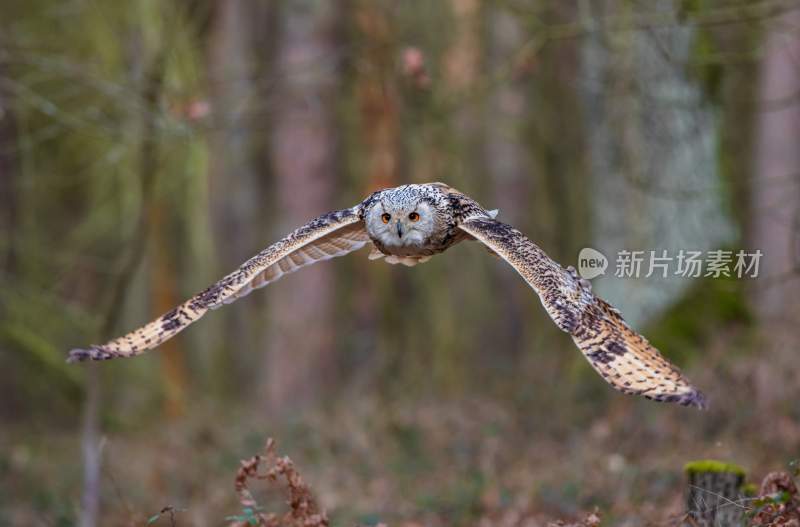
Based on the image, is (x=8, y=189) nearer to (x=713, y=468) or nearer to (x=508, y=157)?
(x=508, y=157)

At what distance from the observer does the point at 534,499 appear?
8.39m

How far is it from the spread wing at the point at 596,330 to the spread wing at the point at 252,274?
967mm

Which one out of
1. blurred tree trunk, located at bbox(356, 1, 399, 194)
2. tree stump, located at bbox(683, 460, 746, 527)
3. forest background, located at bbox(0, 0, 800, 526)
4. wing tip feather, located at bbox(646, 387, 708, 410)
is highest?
blurred tree trunk, located at bbox(356, 1, 399, 194)

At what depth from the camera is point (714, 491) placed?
5742mm

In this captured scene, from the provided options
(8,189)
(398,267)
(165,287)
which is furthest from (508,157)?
(8,189)

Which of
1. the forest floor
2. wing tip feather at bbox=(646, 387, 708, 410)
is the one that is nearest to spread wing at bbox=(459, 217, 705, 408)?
wing tip feather at bbox=(646, 387, 708, 410)

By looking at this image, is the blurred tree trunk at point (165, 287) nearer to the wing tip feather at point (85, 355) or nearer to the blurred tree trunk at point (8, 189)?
the blurred tree trunk at point (8, 189)

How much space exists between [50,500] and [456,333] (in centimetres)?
875

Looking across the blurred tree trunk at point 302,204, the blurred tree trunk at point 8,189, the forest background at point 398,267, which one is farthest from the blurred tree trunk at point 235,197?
the blurred tree trunk at point 8,189

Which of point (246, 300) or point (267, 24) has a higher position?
point (267, 24)

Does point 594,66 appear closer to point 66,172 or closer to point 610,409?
point 610,409

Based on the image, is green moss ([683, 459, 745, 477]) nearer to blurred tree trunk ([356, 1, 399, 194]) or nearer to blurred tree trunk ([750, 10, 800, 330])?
blurred tree trunk ([750, 10, 800, 330])

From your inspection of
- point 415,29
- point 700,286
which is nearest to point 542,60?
point 415,29

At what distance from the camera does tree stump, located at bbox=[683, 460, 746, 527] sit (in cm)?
553
